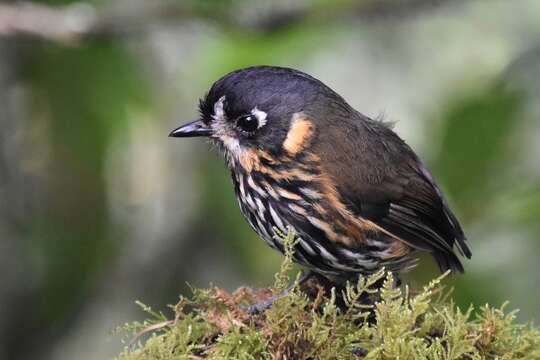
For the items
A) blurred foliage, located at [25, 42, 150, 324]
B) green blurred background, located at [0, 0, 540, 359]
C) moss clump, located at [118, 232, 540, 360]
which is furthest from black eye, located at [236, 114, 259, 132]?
blurred foliage, located at [25, 42, 150, 324]

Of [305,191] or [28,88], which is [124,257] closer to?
[28,88]

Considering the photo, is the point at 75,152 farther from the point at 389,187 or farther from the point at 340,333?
the point at 340,333

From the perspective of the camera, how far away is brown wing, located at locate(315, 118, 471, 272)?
3.88 meters

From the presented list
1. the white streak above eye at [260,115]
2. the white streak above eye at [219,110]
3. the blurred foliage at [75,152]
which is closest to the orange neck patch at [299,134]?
the white streak above eye at [260,115]

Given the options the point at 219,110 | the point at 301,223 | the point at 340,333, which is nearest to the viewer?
the point at 340,333

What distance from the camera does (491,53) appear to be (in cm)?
718

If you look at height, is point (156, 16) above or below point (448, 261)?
above

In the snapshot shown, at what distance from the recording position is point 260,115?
3850 mm

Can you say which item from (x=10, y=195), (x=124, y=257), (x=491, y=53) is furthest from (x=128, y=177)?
(x=491, y=53)

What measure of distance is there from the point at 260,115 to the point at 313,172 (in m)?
0.30

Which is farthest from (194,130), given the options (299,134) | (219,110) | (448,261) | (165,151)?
(165,151)

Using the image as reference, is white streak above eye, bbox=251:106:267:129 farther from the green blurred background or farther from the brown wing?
the green blurred background

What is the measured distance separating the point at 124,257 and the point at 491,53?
2.96 metres

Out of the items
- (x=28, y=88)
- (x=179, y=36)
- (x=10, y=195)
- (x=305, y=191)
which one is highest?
(x=179, y=36)
